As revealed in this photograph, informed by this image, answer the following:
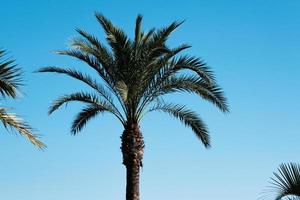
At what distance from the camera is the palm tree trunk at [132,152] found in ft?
62.1

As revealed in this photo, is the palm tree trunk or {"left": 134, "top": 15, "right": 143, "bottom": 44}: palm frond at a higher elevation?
{"left": 134, "top": 15, "right": 143, "bottom": 44}: palm frond

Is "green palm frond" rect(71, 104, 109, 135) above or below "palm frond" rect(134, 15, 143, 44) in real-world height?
below

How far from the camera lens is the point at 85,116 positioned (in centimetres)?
2088

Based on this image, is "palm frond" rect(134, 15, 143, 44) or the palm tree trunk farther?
"palm frond" rect(134, 15, 143, 44)

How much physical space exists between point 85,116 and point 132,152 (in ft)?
8.69

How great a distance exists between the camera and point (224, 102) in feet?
65.2

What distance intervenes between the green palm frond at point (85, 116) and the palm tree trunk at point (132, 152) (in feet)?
3.98

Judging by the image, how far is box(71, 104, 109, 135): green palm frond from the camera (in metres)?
20.2

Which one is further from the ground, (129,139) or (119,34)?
(119,34)

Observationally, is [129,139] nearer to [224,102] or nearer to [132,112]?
[132,112]

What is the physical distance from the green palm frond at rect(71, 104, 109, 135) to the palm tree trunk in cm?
121

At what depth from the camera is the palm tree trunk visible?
62.1ft

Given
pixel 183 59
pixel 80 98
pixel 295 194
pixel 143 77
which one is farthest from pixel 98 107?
pixel 295 194

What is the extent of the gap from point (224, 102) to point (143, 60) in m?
3.16
